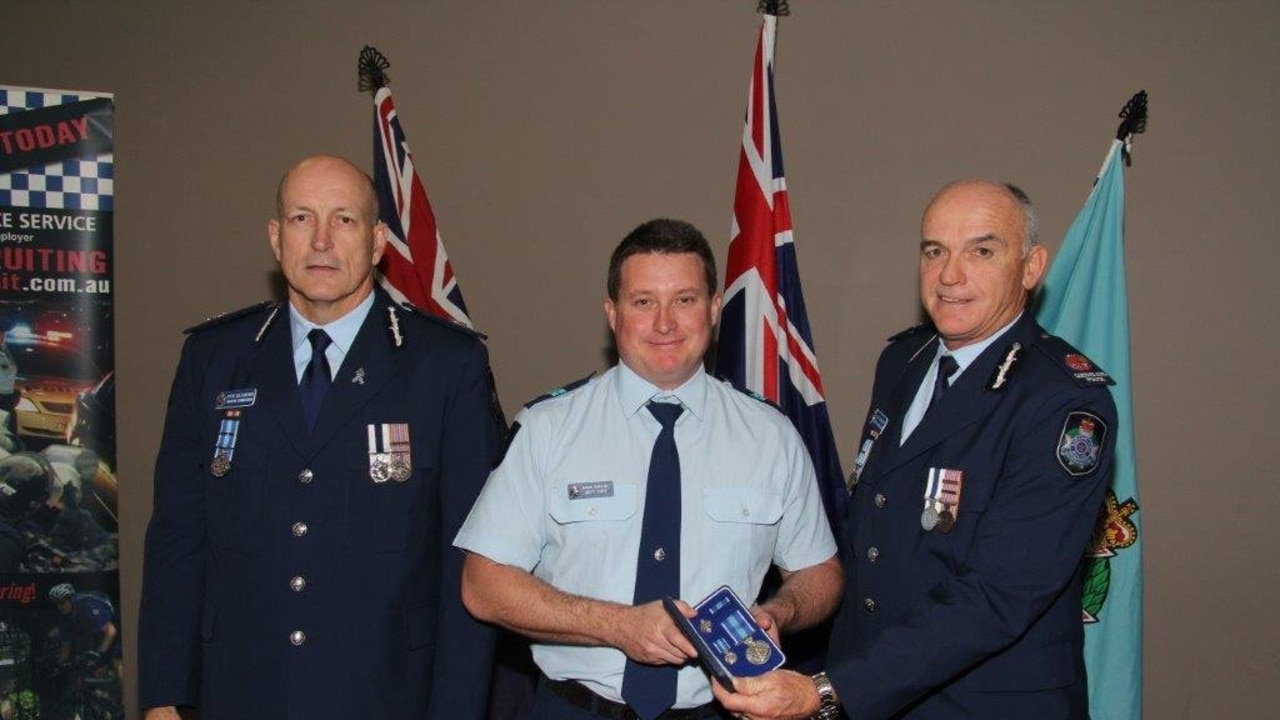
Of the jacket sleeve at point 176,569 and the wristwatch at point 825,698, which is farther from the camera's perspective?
the jacket sleeve at point 176,569

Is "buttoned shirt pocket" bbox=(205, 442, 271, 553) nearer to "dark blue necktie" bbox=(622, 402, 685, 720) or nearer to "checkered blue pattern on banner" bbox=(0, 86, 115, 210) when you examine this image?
"dark blue necktie" bbox=(622, 402, 685, 720)

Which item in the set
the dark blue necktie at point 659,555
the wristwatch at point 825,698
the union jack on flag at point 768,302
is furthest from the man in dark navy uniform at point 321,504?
the union jack on flag at point 768,302

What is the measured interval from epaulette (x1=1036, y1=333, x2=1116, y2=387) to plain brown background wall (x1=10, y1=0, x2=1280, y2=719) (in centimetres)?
153

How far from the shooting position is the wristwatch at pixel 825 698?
195 cm

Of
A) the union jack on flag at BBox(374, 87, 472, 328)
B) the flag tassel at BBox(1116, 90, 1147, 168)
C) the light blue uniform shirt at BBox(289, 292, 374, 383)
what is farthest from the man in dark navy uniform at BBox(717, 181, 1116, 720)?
the union jack on flag at BBox(374, 87, 472, 328)

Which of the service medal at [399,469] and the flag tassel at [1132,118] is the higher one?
the flag tassel at [1132,118]

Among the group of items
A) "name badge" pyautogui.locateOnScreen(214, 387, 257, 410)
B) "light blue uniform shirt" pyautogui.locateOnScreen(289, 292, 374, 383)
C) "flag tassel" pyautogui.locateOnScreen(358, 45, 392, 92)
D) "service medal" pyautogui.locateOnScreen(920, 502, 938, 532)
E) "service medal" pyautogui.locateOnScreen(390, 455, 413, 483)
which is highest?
"flag tassel" pyautogui.locateOnScreen(358, 45, 392, 92)

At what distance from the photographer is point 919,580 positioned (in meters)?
2.07

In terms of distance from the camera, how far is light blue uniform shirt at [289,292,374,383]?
222cm

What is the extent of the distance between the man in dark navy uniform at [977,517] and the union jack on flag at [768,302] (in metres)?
1.00

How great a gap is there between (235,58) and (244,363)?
2.09 metres

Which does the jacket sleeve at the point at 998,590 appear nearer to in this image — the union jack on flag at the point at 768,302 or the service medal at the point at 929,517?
the service medal at the point at 929,517

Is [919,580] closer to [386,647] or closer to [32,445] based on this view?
[386,647]

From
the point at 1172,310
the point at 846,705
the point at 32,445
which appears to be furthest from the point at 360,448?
the point at 1172,310
